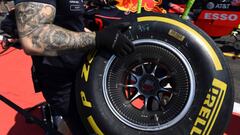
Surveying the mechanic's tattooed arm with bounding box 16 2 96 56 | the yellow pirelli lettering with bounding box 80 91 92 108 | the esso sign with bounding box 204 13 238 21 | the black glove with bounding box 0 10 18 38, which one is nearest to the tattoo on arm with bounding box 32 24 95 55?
the mechanic's tattooed arm with bounding box 16 2 96 56

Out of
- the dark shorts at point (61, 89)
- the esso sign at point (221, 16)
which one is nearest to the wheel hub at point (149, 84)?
the dark shorts at point (61, 89)

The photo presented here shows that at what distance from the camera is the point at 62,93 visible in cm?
258

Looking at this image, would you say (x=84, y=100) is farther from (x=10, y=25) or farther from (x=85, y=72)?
(x=10, y=25)

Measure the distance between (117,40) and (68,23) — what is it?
0.41 metres

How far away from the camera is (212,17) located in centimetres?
762

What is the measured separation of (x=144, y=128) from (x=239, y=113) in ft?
6.97

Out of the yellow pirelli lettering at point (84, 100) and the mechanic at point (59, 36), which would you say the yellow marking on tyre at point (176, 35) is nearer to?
the mechanic at point (59, 36)

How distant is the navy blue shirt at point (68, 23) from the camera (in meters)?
2.30

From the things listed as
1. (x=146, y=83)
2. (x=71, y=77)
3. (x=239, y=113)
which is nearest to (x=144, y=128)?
(x=146, y=83)

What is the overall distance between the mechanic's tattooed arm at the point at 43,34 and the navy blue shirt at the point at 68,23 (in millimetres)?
84

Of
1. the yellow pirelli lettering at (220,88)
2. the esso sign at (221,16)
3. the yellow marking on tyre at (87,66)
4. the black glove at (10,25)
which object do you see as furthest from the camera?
the esso sign at (221,16)

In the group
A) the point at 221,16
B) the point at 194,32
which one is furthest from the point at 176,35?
the point at 221,16

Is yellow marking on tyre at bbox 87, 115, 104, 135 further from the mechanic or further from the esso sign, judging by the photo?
the esso sign

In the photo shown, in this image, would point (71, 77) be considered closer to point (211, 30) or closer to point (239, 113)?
point (239, 113)
